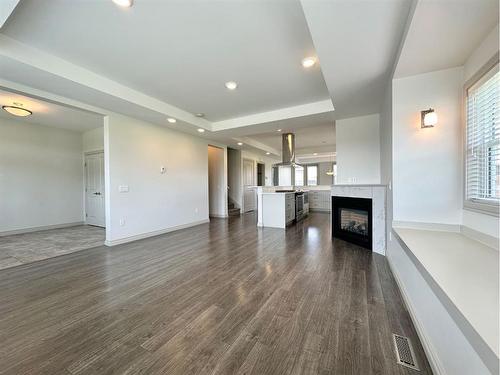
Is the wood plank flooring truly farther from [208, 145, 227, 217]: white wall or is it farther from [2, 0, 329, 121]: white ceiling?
[208, 145, 227, 217]: white wall

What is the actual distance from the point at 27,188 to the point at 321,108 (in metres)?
7.28

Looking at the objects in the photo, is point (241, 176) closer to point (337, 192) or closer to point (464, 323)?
point (337, 192)

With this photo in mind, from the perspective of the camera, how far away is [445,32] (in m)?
1.71

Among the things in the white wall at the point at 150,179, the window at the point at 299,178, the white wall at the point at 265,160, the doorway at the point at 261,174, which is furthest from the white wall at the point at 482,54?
the window at the point at 299,178

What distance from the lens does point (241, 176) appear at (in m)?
8.61

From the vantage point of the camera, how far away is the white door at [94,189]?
19.5 feet

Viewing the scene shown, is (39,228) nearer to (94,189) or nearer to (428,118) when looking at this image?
(94,189)

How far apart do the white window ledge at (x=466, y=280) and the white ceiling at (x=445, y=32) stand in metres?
1.75

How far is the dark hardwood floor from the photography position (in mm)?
1396

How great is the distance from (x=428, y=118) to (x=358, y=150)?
7.32ft

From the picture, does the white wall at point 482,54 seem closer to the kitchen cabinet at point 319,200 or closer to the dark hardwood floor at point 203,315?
the dark hardwood floor at point 203,315

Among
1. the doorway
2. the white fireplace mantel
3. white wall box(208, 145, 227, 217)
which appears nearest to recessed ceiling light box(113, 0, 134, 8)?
the white fireplace mantel

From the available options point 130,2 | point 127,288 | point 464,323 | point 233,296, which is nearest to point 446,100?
point 464,323

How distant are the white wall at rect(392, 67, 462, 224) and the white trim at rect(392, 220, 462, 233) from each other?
0.12 ft
